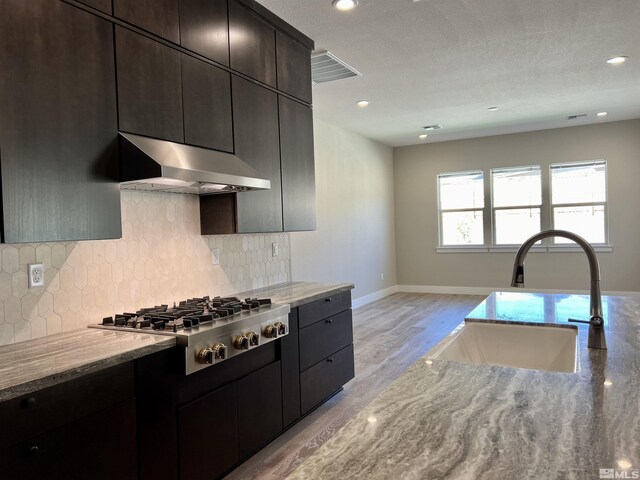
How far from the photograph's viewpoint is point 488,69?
4.48 meters

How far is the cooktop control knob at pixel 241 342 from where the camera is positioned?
231cm

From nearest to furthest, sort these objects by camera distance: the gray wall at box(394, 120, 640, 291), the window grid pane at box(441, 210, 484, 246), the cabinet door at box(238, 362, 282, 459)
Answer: the cabinet door at box(238, 362, 282, 459) < the gray wall at box(394, 120, 640, 291) < the window grid pane at box(441, 210, 484, 246)

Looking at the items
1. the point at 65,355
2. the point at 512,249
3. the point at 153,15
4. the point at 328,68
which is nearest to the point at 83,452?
the point at 65,355

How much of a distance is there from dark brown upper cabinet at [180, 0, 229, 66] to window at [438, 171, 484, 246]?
623 cm

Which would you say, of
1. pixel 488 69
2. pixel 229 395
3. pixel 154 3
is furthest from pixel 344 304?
pixel 488 69

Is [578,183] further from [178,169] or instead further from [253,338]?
[178,169]

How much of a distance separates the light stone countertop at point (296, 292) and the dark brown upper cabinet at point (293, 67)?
146 centimetres

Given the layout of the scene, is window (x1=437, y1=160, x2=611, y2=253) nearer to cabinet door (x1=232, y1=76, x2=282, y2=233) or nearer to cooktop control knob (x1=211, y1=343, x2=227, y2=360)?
cabinet door (x1=232, y1=76, x2=282, y2=233)

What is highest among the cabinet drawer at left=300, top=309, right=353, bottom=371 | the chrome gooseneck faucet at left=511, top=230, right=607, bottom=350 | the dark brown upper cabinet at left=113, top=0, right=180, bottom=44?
the dark brown upper cabinet at left=113, top=0, right=180, bottom=44

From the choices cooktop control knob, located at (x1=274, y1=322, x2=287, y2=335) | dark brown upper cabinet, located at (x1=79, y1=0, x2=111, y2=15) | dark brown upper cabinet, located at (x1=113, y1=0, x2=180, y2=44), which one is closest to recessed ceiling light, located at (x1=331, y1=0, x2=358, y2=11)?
dark brown upper cabinet, located at (x1=113, y1=0, x2=180, y2=44)

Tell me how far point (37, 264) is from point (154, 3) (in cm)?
139

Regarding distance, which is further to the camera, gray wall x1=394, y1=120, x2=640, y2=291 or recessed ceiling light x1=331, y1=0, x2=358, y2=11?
gray wall x1=394, y1=120, x2=640, y2=291

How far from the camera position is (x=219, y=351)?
2.17 metres

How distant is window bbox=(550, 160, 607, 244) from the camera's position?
7289mm
